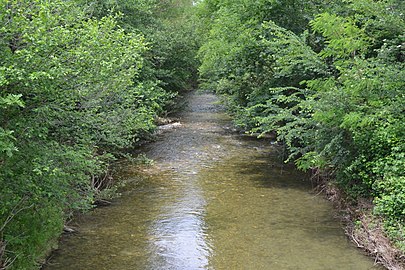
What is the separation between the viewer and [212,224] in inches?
406

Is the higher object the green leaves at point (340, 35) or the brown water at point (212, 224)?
the green leaves at point (340, 35)

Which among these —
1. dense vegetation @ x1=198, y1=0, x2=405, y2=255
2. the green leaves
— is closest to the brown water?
dense vegetation @ x1=198, y1=0, x2=405, y2=255

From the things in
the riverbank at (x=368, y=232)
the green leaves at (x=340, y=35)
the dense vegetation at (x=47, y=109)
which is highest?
the green leaves at (x=340, y=35)

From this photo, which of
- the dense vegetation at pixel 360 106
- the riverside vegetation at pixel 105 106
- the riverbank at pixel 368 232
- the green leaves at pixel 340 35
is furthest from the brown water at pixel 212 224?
the green leaves at pixel 340 35

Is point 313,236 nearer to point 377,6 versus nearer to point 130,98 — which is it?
point 130,98

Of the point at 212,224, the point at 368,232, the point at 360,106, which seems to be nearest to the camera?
the point at 368,232

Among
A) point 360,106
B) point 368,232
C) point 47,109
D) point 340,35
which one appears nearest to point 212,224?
point 368,232

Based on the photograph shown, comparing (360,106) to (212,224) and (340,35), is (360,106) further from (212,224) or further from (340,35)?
(212,224)

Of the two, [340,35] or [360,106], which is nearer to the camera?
[360,106]

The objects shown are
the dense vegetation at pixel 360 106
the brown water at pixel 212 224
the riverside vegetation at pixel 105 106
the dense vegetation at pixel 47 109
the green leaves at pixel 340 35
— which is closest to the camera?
the dense vegetation at pixel 47 109

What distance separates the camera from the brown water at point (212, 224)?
848 cm

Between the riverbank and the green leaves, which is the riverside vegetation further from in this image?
the riverbank

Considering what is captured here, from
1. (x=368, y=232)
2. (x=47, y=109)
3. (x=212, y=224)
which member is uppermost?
(x=47, y=109)

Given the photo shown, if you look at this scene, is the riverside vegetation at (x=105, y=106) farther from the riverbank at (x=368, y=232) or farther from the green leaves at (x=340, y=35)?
the riverbank at (x=368, y=232)
